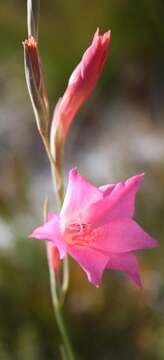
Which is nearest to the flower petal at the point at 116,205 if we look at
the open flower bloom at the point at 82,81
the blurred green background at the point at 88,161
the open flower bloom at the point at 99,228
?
the open flower bloom at the point at 99,228

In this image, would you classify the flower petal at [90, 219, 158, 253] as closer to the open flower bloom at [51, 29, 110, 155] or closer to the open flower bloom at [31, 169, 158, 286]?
the open flower bloom at [31, 169, 158, 286]

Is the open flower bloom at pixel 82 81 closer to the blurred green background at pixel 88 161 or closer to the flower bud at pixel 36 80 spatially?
the flower bud at pixel 36 80

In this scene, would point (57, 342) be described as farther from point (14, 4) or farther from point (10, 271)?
point (14, 4)

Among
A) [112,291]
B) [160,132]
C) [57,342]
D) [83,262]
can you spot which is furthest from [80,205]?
[160,132]

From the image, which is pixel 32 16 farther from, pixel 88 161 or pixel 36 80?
pixel 88 161

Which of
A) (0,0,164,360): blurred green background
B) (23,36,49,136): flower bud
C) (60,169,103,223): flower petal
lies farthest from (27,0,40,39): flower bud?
(0,0,164,360): blurred green background

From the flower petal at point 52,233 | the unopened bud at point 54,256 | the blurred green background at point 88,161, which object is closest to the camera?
the flower petal at point 52,233

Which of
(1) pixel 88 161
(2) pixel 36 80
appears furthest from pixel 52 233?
(1) pixel 88 161
